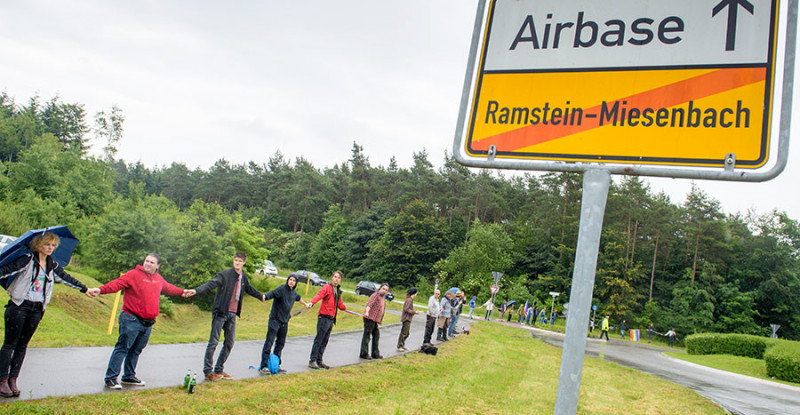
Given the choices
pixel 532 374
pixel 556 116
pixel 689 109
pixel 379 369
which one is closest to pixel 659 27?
pixel 689 109

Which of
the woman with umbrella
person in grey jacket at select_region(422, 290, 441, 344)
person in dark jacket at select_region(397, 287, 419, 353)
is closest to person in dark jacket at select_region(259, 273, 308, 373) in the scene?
the woman with umbrella

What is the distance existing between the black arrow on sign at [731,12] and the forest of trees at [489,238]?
94.5 feet

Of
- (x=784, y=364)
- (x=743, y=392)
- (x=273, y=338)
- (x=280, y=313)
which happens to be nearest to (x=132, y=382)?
(x=273, y=338)

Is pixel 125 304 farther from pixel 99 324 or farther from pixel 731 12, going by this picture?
pixel 99 324

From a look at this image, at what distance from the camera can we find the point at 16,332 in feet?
17.4

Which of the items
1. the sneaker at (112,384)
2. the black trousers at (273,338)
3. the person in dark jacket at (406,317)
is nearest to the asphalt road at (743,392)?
the person in dark jacket at (406,317)

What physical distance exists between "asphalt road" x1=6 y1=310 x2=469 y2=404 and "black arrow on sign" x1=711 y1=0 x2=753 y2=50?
22.1 feet

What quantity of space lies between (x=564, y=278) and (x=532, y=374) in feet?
150

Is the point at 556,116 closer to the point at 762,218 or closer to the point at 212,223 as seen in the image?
the point at 212,223

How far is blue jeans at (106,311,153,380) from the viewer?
614 centimetres

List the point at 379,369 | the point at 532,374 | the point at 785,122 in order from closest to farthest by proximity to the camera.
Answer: the point at 785,122 → the point at 379,369 → the point at 532,374

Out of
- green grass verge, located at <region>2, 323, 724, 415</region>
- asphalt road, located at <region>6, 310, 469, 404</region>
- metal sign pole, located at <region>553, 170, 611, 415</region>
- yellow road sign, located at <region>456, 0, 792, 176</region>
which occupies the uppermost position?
yellow road sign, located at <region>456, 0, 792, 176</region>

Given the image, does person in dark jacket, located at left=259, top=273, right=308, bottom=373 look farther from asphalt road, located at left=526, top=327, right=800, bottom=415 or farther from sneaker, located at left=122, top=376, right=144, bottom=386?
asphalt road, located at left=526, top=327, right=800, bottom=415

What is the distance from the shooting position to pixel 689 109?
199 centimetres
